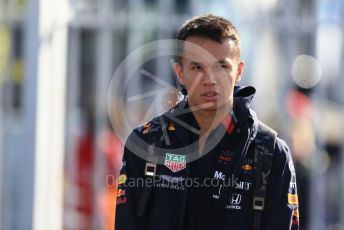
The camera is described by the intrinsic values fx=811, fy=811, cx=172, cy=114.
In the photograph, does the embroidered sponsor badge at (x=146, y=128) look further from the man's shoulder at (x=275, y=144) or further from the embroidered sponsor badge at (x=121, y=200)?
the man's shoulder at (x=275, y=144)

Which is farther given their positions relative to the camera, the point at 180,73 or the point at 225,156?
the point at 180,73

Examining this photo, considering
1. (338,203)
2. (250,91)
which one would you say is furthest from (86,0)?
(250,91)

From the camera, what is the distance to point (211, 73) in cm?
274

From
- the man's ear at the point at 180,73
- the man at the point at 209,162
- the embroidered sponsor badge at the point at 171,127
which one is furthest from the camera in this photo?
the man's ear at the point at 180,73

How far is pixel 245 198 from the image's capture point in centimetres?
264

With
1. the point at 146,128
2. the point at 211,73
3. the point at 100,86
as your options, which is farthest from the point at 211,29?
the point at 100,86

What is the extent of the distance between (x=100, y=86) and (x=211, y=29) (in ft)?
8.51

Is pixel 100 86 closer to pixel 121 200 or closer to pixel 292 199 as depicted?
pixel 121 200

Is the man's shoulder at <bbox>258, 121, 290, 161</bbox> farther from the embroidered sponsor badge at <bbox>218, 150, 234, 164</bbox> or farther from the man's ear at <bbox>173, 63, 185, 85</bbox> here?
the man's ear at <bbox>173, 63, 185, 85</bbox>

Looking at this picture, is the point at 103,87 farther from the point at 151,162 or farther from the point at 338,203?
the point at 151,162

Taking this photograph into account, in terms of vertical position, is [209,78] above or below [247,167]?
above

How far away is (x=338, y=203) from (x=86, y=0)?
6.95 feet

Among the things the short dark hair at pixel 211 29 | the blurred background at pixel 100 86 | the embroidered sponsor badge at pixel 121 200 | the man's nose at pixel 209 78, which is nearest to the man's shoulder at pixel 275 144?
the man's nose at pixel 209 78

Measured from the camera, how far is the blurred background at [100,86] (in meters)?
5.12
